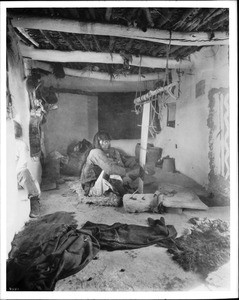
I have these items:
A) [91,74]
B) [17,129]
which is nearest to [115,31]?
[17,129]

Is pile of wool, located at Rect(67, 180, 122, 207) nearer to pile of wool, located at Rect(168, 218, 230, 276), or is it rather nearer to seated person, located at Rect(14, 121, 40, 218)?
seated person, located at Rect(14, 121, 40, 218)

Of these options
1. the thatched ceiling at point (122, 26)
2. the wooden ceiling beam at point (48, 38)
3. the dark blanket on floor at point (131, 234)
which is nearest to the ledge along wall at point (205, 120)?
the thatched ceiling at point (122, 26)

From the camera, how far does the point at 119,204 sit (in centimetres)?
447

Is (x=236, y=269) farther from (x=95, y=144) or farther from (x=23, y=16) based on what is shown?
(x=23, y=16)

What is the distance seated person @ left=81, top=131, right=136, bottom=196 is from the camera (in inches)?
187

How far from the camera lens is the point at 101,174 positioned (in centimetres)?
483

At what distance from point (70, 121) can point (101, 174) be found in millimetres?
2024

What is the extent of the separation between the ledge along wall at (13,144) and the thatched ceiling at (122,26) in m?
0.49

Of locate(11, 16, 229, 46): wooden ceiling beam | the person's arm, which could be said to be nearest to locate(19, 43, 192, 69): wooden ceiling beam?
locate(11, 16, 229, 46): wooden ceiling beam

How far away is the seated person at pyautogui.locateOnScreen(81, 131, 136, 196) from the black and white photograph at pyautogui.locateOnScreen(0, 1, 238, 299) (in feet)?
0.08

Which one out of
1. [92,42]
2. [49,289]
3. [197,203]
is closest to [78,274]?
[49,289]

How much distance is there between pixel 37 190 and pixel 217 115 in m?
3.76

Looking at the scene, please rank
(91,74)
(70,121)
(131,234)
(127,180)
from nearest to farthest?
(131,234) → (127,180) → (91,74) → (70,121)

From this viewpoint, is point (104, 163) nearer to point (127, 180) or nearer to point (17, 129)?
point (127, 180)
